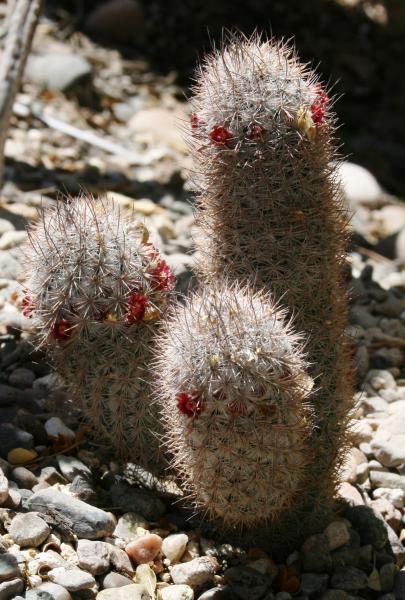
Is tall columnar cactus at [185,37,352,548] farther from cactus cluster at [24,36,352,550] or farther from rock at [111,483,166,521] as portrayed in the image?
rock at [111,483,166,521]

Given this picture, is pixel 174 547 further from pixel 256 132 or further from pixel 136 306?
pixel 256 132

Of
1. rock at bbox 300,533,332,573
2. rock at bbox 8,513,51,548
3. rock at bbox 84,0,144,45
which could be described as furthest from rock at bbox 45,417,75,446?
rock at bbox 84,0,144,45

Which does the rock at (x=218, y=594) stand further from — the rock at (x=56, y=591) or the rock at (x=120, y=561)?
the rock at (x=56, y=591)

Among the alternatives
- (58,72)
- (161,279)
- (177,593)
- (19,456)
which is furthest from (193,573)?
(58,72)

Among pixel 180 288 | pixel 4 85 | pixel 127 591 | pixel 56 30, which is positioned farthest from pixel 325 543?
pixel 56 30

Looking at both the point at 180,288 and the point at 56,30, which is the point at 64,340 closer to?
the point at 180,288

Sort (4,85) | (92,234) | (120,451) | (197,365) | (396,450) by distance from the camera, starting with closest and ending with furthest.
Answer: (197,365) < (92,234) < (120,451) < (396,450) < (4,85)
